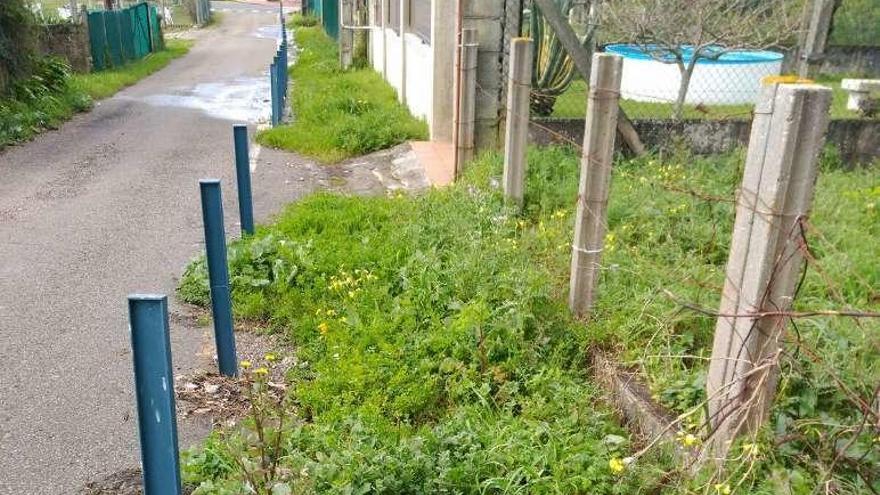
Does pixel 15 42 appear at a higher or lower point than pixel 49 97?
higher

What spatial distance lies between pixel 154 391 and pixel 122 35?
18.6m

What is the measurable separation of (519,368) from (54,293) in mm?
3414

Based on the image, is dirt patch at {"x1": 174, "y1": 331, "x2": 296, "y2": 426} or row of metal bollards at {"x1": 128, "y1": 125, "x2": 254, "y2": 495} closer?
row of metal bollards at {"x1": 128, "y1": 125, "x2": 254, "y2": 495}

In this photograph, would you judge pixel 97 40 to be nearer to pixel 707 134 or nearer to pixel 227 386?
pixel 707 134

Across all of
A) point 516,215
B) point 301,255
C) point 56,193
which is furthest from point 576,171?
point 56,193

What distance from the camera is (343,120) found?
10312mm

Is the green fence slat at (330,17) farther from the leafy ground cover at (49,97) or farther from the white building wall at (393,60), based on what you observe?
the white building wall at (393,60)

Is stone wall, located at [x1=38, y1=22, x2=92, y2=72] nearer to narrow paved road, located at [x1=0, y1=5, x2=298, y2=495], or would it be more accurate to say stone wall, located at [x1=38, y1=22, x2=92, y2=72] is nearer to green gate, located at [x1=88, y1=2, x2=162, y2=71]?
green gate, located at [x1=88, y1=2, x2=162, y2=71]

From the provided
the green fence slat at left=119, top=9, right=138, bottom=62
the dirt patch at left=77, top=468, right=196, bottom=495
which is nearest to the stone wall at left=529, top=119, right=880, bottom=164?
the dirt patch at left=77, top=468, right=196, bottom=495

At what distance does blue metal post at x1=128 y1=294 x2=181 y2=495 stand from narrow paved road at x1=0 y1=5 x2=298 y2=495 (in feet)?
3.08

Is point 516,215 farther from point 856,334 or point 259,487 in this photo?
point 259,487

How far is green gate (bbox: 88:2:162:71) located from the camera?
1711 centimetres

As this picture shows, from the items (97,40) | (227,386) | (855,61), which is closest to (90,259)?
(227,386)

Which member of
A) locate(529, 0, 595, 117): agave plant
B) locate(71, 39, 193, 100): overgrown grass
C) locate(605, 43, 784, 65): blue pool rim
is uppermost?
locate(529, 0, 595, 117): agave plant
